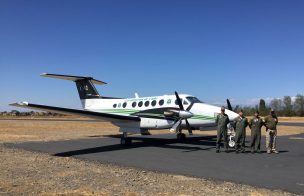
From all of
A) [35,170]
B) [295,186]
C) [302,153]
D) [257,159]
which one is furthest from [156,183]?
[302,153]

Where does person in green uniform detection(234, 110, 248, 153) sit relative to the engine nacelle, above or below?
below

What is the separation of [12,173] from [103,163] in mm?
3642

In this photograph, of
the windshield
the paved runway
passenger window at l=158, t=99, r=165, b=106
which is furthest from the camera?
passenger window at l=158, t=99, r=165, b=106

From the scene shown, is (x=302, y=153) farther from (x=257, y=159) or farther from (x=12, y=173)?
(x=12, y=173)

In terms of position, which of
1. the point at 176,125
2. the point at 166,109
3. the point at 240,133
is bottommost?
the point at 240,133

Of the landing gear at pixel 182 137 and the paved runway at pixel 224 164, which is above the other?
the landing gear at pixel 182 137

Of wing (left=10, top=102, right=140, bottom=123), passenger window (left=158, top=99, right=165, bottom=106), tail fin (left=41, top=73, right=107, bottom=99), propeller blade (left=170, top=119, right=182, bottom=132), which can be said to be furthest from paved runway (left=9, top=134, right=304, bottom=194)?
tail fin (left=41, top=73, right=107, bottom=99)

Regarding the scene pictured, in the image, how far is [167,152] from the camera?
1773cm

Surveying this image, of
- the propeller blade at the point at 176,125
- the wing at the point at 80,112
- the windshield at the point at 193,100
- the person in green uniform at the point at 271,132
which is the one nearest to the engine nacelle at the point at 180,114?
the propeller blade at the point at 176,125

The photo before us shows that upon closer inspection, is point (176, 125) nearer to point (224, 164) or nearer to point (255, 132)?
point (255, 132)

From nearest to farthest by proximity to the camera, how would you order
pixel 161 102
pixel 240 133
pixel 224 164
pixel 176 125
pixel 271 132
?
1. pixel 224 164
2. pixel 271 132
3. pixel 240 133
4. pixel 176 125
5. pixel 161 102

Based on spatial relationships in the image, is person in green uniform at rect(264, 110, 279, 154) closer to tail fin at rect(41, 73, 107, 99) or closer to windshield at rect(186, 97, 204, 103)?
windshield at rect(186, 97, 204, 103)

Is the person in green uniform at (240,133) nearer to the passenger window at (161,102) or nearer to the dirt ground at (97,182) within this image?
the passenger window at (161,102)

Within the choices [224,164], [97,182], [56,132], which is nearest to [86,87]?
[56,132]
